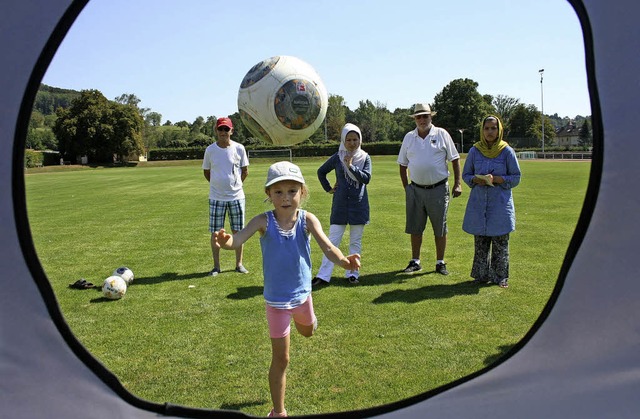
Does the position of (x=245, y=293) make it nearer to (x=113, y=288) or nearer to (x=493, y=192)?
(x=113, y=288)

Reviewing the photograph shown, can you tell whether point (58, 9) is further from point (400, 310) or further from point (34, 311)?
point (400, 310)

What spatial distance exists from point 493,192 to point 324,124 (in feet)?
160

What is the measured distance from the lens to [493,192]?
597 centimetres

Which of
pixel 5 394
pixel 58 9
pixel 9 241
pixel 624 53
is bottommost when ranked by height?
pixel 5 394

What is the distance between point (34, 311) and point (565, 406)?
264 cm

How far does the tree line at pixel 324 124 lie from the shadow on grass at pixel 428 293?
24881mm

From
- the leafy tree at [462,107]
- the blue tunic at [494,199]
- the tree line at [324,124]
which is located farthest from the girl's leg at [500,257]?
the leafy tree at [462,107]

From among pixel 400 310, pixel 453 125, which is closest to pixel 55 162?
pixel 453 125

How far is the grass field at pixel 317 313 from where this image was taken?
3691 millimetres

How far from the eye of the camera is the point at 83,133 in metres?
48.9

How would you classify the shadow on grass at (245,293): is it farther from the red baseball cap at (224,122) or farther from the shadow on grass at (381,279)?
the red baseball cap at (224,122)

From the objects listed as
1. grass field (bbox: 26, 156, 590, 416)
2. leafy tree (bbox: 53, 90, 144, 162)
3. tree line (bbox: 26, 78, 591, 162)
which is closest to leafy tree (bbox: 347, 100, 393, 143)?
tree line (bbox: 26, 78, 591, 162)

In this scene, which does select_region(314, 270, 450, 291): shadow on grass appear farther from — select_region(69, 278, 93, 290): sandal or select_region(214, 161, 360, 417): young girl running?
select_region(214, 161, 360, 417): young girl running

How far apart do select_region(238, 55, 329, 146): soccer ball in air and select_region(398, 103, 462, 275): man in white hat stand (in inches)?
47.0
